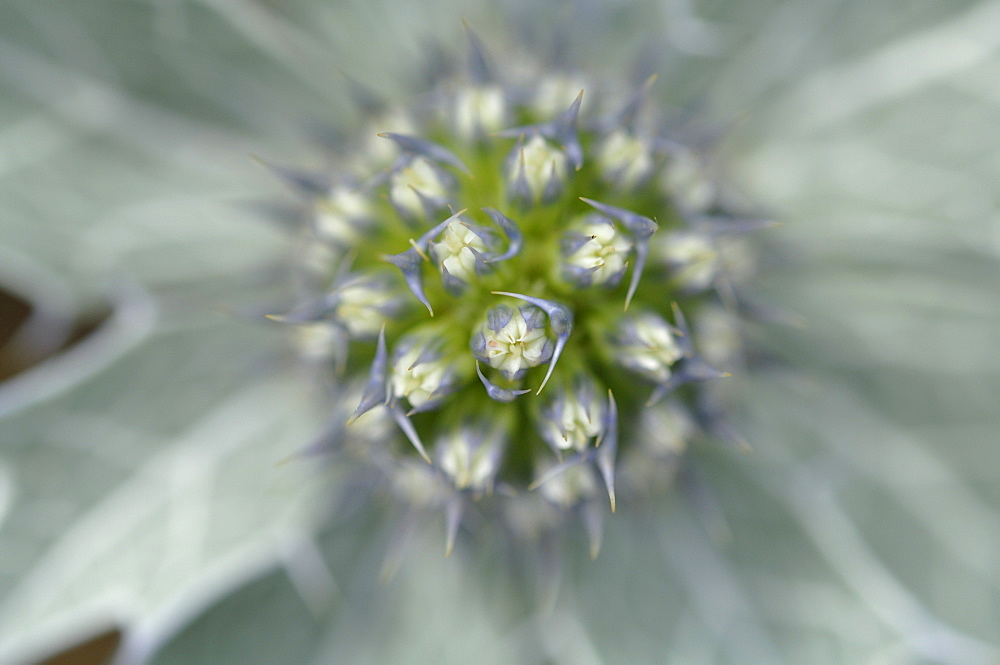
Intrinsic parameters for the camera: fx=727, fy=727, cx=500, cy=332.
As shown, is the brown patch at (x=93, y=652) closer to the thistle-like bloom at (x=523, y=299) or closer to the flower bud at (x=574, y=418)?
the thistle-like bloom at (x=523, y=299)

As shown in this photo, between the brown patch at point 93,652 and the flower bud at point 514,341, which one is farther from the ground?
the flower bud at point 514,341

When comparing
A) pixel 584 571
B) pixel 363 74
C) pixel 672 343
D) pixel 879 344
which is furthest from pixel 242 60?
pixel 879 344

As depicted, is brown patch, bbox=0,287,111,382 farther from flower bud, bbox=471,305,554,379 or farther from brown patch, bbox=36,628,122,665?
flower bud, bbox=471,305,554,379

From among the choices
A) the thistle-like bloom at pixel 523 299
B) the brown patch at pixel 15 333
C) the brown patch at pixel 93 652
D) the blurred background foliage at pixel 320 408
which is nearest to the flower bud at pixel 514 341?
the thistle-like bloom at pixel 523 299

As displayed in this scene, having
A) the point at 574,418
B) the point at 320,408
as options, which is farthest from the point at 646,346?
the point at 320,408

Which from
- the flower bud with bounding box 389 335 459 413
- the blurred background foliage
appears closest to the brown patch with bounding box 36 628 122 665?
the blurred background foliage

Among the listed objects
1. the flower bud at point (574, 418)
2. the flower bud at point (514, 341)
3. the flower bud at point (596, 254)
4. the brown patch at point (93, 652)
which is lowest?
the brown patch at point (93, 652)
